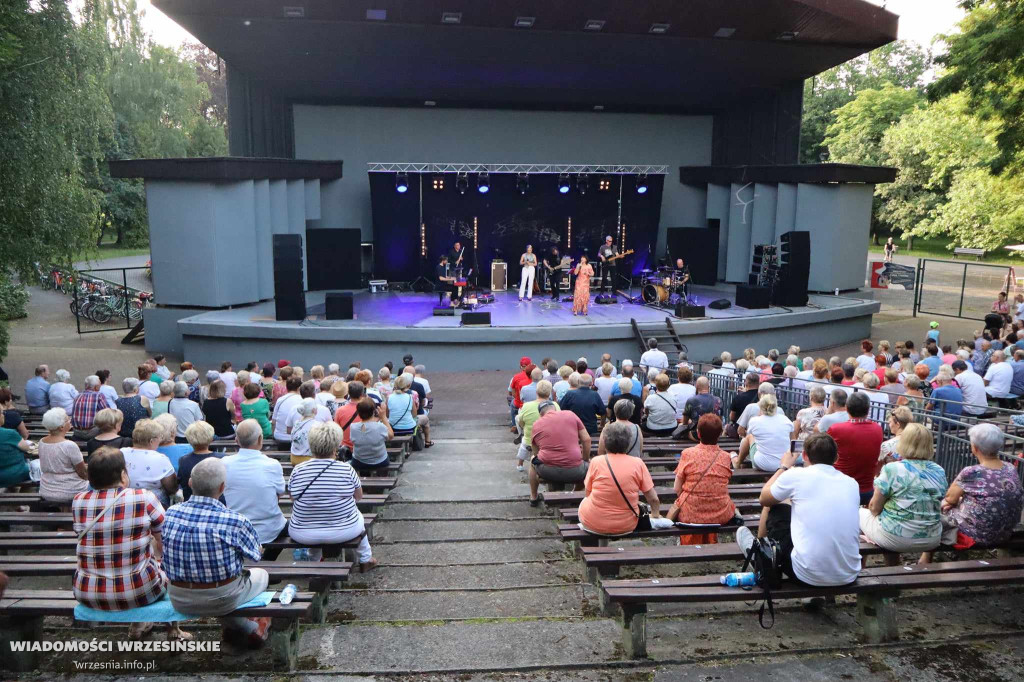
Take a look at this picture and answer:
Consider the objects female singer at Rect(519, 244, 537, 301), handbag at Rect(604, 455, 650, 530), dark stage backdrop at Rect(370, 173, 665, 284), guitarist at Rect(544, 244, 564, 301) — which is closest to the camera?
handbag at Rect(604, 455, 650, 530)

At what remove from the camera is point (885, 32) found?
58.9 feet

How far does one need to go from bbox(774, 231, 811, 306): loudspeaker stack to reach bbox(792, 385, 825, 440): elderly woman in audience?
1188 cm

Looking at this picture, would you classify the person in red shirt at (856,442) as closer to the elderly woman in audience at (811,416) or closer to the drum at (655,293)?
the elderly woman in audience at (811,416)

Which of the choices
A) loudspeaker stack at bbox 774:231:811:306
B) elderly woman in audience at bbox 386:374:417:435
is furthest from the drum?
elderly woman in audience at bbox 386:374:417:435

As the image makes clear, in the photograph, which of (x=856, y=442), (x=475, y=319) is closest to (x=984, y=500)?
(x=856, y=442)

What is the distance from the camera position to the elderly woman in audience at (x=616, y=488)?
4770 mm

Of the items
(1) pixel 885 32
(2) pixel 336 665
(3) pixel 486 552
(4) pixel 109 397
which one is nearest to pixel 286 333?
(4) pixel 109 397

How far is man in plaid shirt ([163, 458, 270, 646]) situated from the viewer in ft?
12.2

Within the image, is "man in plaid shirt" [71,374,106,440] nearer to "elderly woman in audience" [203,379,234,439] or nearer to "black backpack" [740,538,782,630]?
"elderly woman in audience" [203,379,234,439]

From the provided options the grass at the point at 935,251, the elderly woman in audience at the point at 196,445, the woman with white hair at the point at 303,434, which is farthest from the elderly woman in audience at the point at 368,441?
the grass at the point at 935,251

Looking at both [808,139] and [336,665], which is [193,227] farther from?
[808,139]

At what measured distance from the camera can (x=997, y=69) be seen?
43.4 ft

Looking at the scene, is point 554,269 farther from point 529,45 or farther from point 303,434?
point 303,434

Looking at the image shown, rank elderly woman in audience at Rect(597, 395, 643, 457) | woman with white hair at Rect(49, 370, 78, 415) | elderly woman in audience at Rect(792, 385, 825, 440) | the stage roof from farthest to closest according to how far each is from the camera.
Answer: the stage roof, woman with white hair at Rect(49, 370, 78, 415), elderly woman in audience at Rect(792, 385, 825, 440), elderly woman in audience at Rect(597, 395, 643, 457)
